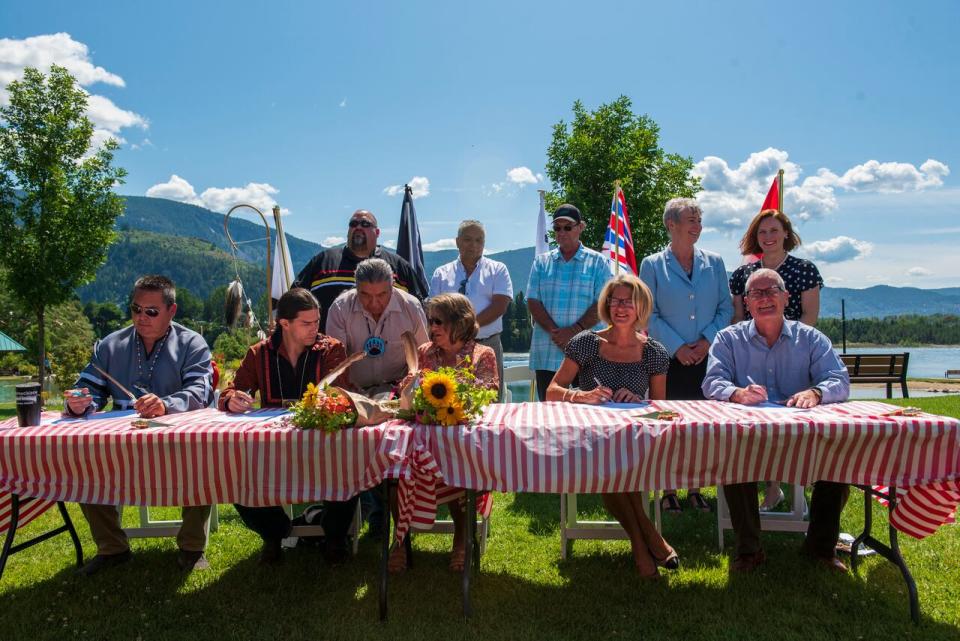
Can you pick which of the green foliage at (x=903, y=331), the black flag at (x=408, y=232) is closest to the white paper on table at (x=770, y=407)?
the black flag at (x=408, y=232)

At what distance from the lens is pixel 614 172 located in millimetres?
26344

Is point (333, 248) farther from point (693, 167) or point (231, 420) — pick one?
point (693, 167)

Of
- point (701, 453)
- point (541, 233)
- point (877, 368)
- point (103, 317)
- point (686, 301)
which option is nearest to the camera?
point (701, 453)

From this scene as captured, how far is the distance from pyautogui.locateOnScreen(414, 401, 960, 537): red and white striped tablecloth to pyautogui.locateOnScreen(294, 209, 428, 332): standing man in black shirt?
2608mm

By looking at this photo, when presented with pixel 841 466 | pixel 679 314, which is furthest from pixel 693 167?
pixel 841 466

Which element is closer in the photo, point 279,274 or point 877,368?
point 279,274

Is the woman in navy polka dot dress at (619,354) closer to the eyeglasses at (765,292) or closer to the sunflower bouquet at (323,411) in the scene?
the eyeglasses at (765,292)

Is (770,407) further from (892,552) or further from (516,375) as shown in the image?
(516,375)

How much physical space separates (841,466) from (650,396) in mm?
1213

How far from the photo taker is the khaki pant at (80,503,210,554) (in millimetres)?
3742

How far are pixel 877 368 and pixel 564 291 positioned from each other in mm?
12270

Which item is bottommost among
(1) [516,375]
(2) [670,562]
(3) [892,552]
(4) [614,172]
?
(2) [670,562]

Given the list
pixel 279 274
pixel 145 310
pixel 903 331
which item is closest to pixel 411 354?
pixel 145 310

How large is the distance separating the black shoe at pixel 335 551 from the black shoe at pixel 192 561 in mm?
693
